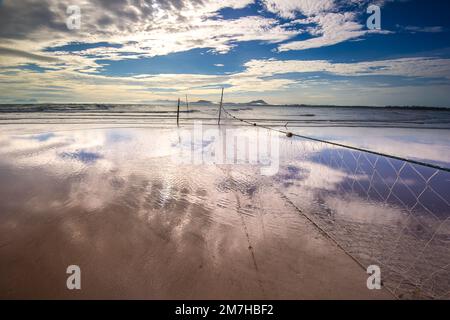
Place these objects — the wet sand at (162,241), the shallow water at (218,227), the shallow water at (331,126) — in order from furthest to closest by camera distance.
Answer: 1. the shallow water at (331,126)
2. the shallow water at (218,227)
3. the wet sand at (162,241)

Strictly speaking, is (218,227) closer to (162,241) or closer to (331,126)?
(162,241)

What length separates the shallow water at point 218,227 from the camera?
3.64 m

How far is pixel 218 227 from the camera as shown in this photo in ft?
16.8

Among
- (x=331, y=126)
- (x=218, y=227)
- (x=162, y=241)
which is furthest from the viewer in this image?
(x=331, y=126)

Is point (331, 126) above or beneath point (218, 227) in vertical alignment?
above

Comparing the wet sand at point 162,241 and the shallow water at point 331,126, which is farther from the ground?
the shallow water at point 331,126

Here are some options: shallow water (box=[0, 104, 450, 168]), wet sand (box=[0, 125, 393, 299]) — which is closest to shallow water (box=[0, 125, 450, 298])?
wet sand (box=[0, 125, 393, 299])

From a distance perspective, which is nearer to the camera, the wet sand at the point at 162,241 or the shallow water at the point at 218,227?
the wet sand at the point at 162,241

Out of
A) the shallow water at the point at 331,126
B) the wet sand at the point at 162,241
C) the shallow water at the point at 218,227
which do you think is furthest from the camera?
the shallow water at the point at 331,126

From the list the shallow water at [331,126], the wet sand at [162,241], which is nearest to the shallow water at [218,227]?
the wet sand at [162,241]

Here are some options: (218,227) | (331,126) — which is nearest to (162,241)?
(218,227)

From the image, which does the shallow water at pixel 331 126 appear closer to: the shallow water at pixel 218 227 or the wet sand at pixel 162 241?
the shallow water at pixel 218 227
